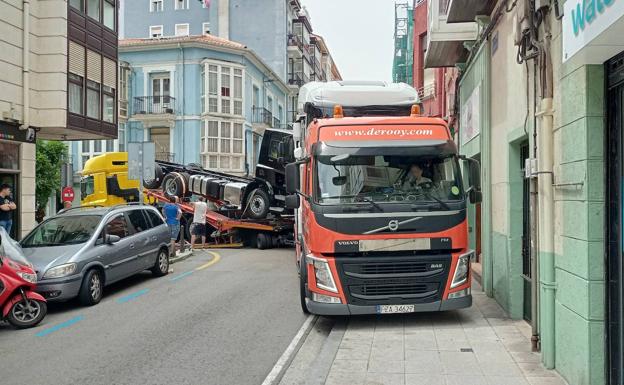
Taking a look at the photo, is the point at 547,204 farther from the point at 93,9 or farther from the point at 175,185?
the point at 175,185

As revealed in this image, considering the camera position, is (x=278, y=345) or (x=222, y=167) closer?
(x=278, y=345)

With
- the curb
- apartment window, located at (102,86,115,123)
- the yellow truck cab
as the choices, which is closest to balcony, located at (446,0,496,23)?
the curb

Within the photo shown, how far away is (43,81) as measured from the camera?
15656 millimetres

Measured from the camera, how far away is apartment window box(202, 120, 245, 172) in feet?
118

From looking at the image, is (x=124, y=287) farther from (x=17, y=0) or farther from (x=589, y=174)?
(x=589, y=174)

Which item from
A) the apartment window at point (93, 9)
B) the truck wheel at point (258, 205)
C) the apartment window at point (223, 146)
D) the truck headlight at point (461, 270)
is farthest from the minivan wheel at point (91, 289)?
the apartment window at point (223, 146)

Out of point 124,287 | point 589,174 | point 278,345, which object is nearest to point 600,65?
point 589,174

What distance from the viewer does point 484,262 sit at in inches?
384

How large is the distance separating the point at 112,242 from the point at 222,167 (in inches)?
1029

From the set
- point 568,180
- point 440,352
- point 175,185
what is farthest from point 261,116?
point 568,180

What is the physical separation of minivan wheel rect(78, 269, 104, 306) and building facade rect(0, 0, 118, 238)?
6.34 metres

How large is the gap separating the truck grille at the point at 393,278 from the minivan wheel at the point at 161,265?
6.42m

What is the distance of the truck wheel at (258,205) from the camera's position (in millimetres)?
18562

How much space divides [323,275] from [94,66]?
13.2 m
